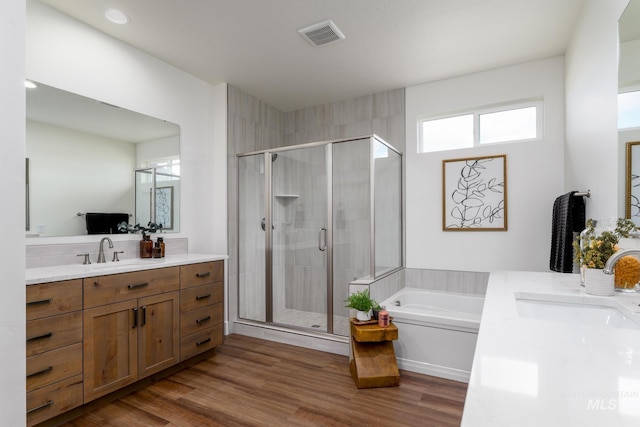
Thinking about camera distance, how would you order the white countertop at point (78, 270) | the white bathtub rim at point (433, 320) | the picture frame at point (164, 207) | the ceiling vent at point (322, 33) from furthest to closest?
the picture frame at point (164, 207), the ceiling vent at point (322, 33), the white bathtub rim at point (433, 320), the white countertop at point (78, 270)

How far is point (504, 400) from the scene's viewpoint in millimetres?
579

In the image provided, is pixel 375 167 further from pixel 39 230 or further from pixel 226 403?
pixel 39 230

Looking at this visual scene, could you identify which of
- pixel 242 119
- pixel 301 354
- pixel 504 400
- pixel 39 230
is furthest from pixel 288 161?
pixel 504 400

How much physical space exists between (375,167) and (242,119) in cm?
168

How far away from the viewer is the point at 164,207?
308cm

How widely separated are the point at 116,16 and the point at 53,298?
77.3 inches

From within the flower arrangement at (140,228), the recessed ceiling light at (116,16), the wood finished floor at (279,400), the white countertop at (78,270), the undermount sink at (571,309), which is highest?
the recessed ceiling light at (116,16)

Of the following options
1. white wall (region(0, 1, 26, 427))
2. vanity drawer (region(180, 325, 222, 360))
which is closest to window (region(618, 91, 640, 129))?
white wall (region(0, 1, 26, 427))

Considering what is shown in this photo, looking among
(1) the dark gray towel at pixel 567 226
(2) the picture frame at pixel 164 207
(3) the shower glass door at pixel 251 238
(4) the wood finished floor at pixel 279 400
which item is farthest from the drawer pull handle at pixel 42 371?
(1) the dark gray towel at pixel 567 226

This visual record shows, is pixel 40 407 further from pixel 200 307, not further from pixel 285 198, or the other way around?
pixel 285 198

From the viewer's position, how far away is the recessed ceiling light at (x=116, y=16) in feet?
7.73

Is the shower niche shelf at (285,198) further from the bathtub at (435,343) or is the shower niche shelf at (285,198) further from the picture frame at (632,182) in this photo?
the picture frame at (632,182)

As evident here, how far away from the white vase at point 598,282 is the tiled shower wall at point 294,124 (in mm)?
2536

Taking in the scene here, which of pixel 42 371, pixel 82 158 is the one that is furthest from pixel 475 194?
pixel 42 371
